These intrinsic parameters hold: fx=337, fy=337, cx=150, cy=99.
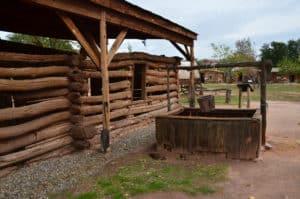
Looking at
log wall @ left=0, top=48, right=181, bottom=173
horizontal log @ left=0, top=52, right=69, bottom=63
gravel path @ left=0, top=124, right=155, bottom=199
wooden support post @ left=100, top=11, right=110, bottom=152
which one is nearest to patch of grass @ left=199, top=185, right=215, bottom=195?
gravel path @ left=0, top=124, right=155, bottom=199

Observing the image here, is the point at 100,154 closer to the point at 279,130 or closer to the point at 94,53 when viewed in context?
the point at 94,53

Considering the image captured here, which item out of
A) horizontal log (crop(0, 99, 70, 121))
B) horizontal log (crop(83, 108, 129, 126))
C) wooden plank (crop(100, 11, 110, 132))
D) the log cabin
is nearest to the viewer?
horizontal log (crop(0, 99, 70, 121))

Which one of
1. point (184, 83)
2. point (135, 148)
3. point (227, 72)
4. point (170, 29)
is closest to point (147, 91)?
point (170, 29)

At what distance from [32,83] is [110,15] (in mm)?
2310

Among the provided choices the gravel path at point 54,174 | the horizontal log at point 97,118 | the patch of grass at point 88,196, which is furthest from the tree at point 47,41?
the patch of grass at point 88,196

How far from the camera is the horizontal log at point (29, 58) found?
6.20 m

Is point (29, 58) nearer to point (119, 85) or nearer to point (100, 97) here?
point (100, 97)

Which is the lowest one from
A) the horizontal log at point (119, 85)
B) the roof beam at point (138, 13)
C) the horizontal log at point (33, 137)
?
the horizontal log at point (33, 137)

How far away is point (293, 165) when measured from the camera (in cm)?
654

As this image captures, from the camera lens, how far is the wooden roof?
654 cm

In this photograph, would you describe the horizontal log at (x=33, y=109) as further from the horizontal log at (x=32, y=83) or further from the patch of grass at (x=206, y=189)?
the patch of grass at (x=206, y=189)

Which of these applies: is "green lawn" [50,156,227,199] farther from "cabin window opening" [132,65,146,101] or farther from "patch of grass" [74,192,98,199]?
"cabin window opening" [132,65,146,101]

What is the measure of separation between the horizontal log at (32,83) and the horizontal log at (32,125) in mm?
649

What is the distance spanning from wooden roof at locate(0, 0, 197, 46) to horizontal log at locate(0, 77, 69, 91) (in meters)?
1.37
